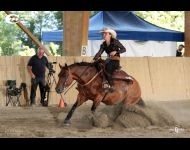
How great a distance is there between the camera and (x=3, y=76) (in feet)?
56.9

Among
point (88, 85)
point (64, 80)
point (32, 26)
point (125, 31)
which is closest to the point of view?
point (64, 80)

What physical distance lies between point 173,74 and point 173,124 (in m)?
7.81

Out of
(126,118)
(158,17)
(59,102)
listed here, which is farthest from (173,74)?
(158,17)

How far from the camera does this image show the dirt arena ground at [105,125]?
10.8 m

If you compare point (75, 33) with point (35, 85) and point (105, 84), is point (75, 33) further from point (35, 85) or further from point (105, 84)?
point (105, 84)

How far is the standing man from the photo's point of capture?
56.6 ft

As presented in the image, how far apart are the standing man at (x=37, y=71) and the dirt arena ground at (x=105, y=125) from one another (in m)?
2.96

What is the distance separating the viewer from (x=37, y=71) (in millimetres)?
17359

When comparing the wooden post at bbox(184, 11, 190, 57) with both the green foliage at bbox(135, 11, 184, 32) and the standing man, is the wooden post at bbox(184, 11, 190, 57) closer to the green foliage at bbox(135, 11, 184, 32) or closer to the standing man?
the standing man

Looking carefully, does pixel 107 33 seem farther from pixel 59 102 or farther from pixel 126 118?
pixel 59 102

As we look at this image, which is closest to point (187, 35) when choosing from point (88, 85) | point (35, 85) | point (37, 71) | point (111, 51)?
point (37, 71)

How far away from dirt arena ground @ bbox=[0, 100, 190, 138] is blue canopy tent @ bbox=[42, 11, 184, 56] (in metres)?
9.37

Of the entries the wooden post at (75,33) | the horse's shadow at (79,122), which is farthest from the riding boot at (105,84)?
the wooden post at (75,33)

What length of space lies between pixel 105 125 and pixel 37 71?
19.7ft
